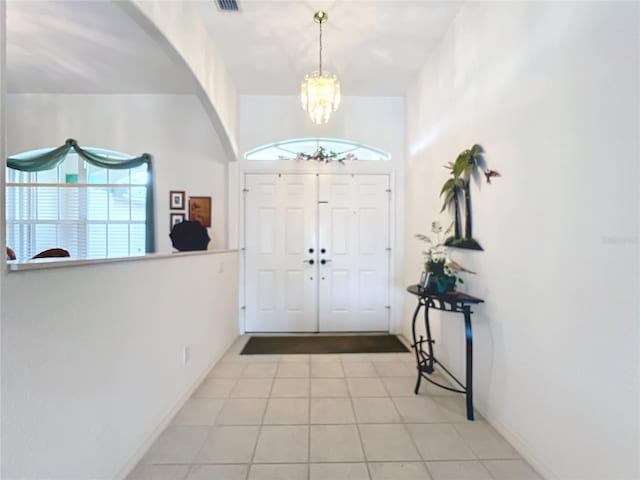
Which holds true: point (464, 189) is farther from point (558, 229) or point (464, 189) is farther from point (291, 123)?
point (291, 123)

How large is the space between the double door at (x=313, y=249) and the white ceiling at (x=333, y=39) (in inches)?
47.6

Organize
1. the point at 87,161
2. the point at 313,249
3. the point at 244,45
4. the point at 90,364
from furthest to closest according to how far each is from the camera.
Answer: the point at 313,249
the point at 87,161
the point at 244,45
the point at 90,364

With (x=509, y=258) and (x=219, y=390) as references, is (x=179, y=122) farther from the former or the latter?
(x=509, y=258)

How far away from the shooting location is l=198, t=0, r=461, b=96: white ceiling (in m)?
2.44

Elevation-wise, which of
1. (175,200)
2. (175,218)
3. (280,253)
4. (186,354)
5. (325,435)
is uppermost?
(175,200)

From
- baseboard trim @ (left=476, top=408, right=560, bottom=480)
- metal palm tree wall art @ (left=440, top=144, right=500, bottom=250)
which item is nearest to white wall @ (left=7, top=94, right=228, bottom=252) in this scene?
metal palm tree wall art @ (left=440, top=144, right=500, bottom=250)

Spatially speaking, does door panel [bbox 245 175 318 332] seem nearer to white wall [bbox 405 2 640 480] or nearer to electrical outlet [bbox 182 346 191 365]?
electrical outlet [bbox 182 346 191 365]

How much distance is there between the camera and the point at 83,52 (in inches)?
117

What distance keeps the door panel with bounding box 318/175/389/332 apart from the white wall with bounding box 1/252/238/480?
204cm

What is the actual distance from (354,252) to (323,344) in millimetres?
1260

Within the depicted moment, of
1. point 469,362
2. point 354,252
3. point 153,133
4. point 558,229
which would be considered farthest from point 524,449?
point 153,133

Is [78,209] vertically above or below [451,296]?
above

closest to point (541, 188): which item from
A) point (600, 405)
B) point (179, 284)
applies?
point (600, 405)

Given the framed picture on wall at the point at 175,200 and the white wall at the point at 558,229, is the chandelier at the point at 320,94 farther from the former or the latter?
the framed picture on wall at the point at 175,200
